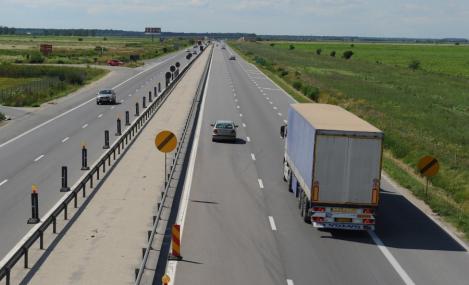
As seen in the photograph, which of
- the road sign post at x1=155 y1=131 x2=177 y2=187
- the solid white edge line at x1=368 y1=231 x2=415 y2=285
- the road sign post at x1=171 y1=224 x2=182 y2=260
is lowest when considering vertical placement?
the solid white edge line at x1=368 y1=231 x2=415 y2=285

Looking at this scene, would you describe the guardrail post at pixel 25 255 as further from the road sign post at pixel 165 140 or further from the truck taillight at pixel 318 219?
the truck taillight at pixel 318 219

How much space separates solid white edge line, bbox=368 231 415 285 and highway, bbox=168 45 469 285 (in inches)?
0.9

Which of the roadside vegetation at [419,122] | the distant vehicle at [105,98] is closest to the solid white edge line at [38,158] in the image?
the roadside vegetation at [419,122]

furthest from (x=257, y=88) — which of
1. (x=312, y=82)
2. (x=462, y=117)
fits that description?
(x=462, y=117)

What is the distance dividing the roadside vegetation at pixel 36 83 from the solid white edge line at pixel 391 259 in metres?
42.0

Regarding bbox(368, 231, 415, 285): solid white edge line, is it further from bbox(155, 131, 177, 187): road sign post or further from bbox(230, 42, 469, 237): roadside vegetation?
bbox(155, 131, 177, 187): road sign post

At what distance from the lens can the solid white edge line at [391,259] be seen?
50.6 ft

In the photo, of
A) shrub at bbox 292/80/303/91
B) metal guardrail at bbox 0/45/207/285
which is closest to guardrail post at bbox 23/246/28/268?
metal guardrail at bbox 0/45/207/285

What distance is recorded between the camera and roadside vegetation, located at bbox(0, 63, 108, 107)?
190ft

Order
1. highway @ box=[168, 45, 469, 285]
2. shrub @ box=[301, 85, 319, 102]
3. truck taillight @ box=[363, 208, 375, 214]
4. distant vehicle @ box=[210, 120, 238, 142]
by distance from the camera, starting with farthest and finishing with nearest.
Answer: shrub @ box=[301, 85, 319, 102] → distant vehicle @ box=[210, 120, 238, 142] → truck taillight @ box=[363, 208, 375, 214] → highway @ box=[168, 45, 469, 285]

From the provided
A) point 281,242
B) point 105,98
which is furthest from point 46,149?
point 105,98

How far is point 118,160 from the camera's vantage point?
28.7 m

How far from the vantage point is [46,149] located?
32.9 m

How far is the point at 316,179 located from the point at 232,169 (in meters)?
10.2
